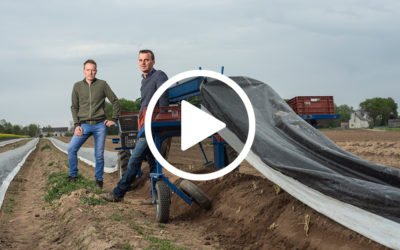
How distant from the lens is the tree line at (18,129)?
12674cm

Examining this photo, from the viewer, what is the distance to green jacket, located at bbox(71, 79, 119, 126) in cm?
680

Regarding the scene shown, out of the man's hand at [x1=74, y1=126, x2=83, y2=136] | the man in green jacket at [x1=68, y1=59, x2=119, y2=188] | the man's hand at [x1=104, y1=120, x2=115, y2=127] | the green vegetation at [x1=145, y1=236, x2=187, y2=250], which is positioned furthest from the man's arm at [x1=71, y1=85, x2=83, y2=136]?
the green vegetation at [x1=145, y1=236, x2=187, y2=250]

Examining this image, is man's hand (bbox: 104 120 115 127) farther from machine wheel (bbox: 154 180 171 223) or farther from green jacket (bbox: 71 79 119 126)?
machine wheel (bbox: 154 180 171 223)

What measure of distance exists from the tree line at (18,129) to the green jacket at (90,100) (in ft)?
415

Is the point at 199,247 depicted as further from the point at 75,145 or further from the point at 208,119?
the point at 75,145

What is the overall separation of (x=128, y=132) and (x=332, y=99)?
491cm

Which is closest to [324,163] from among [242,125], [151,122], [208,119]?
[242,125]

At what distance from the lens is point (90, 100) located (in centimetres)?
679

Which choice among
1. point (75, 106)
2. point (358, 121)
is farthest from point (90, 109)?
point (358, 121)

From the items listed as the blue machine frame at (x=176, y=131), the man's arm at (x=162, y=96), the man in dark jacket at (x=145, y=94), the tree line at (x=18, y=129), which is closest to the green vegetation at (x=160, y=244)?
the blue machine frame at (x=176, y=131)

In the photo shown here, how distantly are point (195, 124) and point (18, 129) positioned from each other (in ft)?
473

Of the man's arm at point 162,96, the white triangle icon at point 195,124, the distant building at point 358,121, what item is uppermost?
the man's arm at point 162,96

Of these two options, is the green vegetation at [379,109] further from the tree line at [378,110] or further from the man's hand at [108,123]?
the man's hand at [108,123]

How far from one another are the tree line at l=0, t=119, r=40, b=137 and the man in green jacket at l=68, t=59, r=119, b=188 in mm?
126524
